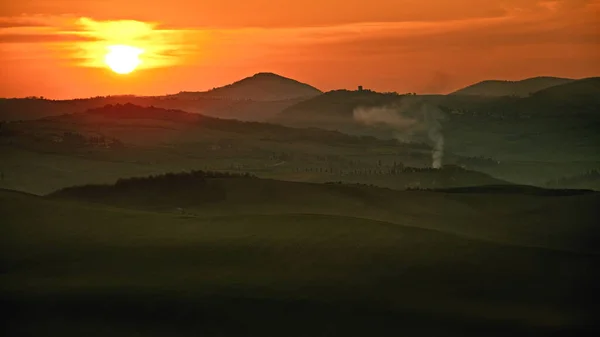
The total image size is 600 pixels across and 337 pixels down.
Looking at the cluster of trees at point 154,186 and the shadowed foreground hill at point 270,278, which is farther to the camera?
the cluster of trees at point 154,186

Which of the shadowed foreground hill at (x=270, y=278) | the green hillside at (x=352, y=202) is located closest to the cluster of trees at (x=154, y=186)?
the green hillside at (x=352, y=202)

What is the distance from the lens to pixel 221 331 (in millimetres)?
43750

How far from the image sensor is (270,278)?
178 feet

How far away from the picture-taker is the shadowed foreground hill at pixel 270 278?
149ft

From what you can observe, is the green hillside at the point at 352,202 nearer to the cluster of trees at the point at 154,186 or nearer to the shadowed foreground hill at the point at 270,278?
Result: the cluster of trees at the point at 154,186

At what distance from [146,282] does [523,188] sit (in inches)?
3912

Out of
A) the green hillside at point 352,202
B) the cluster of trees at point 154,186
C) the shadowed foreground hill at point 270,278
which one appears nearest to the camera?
the shadowed foreground hill at point 270,278

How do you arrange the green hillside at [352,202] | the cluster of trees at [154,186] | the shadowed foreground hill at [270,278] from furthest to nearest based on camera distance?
the cluster of trees at [154,186]
the green hillside at [352,202]
the shadowed foreground hill at [270,278]

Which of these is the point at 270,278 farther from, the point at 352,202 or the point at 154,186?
the point at 154,186

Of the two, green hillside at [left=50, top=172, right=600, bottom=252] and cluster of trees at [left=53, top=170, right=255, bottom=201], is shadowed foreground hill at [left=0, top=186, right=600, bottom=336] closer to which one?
green hillside at [left=50, top=172, right=600, bottom=252]

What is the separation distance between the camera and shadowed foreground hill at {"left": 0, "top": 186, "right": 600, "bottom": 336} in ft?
149

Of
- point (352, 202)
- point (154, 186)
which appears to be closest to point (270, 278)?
point (352, 202)

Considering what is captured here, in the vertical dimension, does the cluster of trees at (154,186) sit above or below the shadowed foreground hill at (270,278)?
above

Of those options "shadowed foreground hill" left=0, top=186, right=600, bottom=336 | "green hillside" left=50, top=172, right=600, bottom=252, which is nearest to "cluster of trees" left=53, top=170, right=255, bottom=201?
"green hillside" left=50, top=172, right=600, bottom=252
